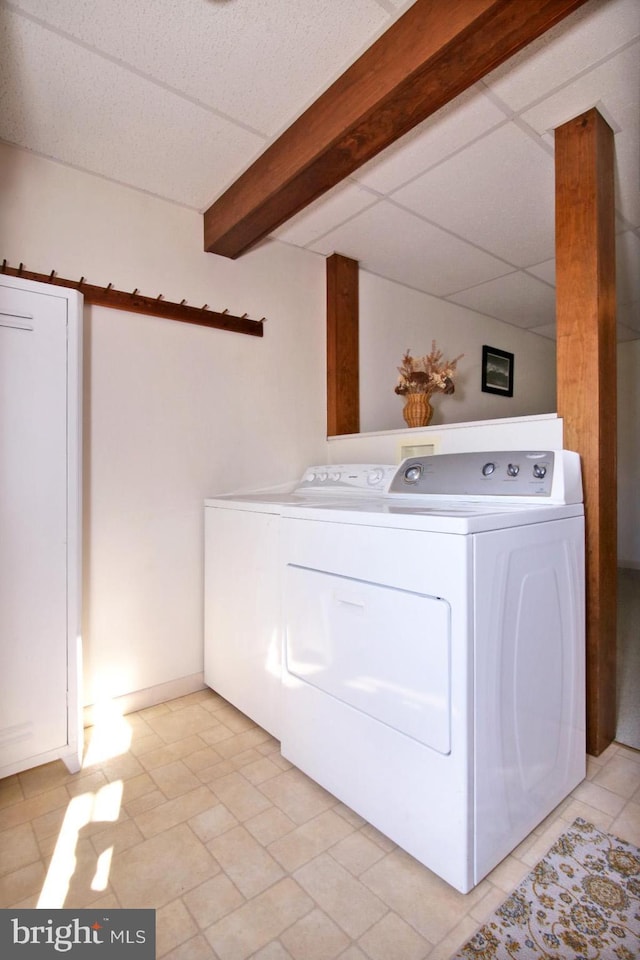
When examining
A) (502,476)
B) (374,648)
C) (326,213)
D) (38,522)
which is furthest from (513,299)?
(38,522)

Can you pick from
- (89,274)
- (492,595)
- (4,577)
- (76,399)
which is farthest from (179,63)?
(492,595)

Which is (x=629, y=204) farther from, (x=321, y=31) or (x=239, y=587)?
(x=239, y=587)

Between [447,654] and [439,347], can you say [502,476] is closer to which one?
[447,654]

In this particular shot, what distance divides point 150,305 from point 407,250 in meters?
1.50

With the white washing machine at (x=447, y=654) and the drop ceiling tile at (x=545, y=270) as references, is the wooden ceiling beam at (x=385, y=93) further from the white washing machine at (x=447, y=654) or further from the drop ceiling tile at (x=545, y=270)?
the drop ceiling tile at (x=545, y=270)

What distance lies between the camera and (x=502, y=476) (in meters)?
1.47

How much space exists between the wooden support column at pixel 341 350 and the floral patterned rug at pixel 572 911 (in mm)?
2077

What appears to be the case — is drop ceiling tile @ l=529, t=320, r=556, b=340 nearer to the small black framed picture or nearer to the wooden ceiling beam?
the small black framed picture

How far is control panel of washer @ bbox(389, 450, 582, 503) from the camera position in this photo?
1411 millimetres

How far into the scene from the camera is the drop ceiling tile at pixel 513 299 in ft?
10.6

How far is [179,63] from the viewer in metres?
1.48

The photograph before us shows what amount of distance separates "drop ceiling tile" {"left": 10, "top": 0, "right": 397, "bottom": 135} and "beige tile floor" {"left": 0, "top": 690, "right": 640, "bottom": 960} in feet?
7.55

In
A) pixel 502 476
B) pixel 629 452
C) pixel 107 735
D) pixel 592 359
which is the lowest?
pixel 107 735

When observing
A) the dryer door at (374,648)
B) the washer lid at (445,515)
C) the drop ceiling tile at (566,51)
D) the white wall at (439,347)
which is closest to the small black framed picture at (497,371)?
the white wall at (439,347)
